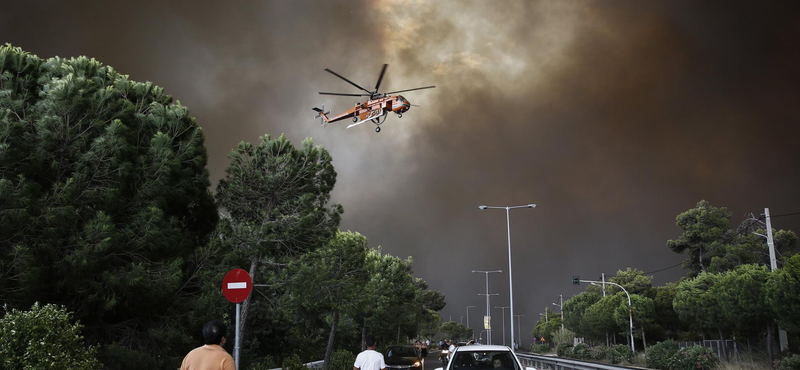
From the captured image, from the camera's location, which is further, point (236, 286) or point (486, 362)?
point (486, 362)

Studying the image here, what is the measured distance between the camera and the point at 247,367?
26938mm

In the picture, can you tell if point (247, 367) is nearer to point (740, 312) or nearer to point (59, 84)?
point (59, 84)

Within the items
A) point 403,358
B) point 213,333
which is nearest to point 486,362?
point 213,333

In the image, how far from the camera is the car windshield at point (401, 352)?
27.0 meters

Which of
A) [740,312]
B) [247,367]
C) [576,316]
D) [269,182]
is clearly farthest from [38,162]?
[576,316]

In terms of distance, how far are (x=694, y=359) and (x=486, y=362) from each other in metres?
26.3

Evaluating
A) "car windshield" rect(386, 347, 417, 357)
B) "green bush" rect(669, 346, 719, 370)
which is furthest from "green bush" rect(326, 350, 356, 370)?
"green bush" rect(669, 346, 719, 370)

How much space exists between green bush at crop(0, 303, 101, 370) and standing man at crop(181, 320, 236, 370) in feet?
19.1

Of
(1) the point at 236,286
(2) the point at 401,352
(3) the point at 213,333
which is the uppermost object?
(1) the point at 236,286

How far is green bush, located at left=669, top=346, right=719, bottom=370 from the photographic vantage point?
108ft

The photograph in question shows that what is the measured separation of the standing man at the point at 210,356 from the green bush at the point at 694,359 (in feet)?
108

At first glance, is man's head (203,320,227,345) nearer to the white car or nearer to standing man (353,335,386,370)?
standing man (353,335,386,370)

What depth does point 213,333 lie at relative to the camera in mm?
→ 6094

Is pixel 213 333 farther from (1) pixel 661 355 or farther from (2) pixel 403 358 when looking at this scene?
(1) pixel 661 355
